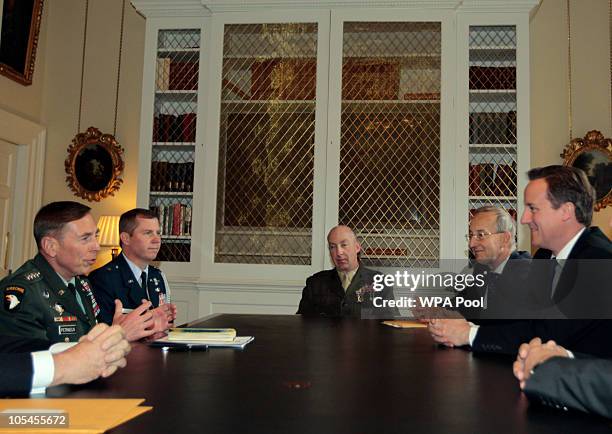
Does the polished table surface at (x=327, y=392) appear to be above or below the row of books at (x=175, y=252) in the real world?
below

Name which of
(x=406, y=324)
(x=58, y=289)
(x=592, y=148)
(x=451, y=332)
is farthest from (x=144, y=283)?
(x=592, y=148)

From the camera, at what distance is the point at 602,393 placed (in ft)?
3.57

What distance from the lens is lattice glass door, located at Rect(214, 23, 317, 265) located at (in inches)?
173

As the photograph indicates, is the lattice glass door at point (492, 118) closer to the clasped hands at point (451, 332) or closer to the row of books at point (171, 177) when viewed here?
the row of books at point (171, 177)

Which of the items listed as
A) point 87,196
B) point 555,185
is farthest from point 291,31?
point 555,185

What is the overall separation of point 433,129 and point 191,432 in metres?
3.69

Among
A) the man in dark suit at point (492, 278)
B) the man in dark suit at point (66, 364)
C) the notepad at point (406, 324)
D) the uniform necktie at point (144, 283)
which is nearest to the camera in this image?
the man in dark suit at point (66, 364)

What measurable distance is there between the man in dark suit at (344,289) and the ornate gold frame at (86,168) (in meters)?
2.20

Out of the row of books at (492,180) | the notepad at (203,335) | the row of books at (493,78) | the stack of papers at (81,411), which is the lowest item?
the stack of papers at (81,411)

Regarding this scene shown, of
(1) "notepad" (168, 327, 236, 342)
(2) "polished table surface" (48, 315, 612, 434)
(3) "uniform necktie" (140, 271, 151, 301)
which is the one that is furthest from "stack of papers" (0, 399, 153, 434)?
(3) "uniform necktie" (140, 271, 151, 301)

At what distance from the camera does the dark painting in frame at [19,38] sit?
185 inches

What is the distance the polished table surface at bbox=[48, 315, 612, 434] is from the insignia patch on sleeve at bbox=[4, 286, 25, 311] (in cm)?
37

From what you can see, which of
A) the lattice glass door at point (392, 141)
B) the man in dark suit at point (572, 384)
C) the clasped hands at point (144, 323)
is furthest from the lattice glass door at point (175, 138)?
the man in dark suit at point (572, 384)

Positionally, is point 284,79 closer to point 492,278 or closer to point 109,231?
point 109,231
